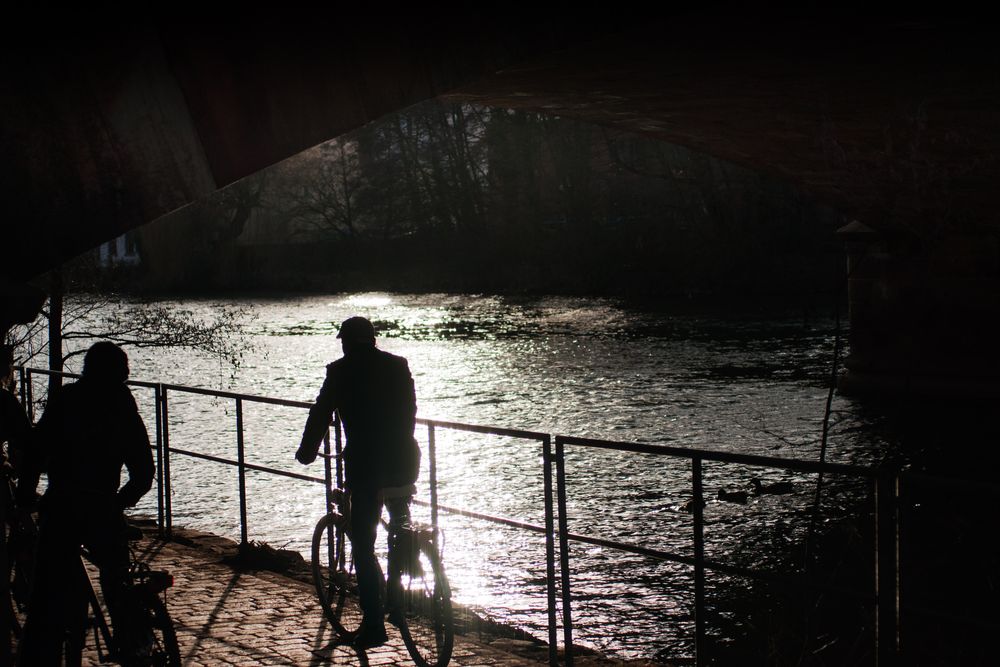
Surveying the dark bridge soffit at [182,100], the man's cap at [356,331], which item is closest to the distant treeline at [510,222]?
the dark bridge soffit at [182,100]

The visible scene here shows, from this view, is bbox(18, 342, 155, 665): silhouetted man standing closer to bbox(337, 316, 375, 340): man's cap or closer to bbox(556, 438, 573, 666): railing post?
bbox(337, 316, 375, 340): man's cap

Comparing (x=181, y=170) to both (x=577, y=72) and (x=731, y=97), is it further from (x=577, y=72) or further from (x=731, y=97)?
(x=731, y=97)

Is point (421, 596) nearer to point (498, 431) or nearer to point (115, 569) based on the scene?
point (498, 431)

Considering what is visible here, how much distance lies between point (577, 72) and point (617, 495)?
19.1ft

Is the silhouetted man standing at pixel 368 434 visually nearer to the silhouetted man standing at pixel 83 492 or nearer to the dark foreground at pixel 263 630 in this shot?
the dark foreground at pixel 263 630

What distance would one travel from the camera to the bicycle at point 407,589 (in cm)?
545

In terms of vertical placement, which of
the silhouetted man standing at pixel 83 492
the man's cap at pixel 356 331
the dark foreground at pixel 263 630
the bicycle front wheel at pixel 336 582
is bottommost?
the dark foreground at pixel 263 630

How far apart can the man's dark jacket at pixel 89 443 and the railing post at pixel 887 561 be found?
287cm

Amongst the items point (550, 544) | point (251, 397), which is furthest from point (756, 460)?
point (251, 397)

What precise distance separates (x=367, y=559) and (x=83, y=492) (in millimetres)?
1341

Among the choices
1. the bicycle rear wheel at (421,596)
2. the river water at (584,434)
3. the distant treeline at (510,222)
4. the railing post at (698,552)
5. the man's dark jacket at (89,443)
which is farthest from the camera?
the distant treeline at (510,222)

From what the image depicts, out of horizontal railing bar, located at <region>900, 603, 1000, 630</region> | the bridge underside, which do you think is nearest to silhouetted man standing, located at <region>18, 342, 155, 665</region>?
the bridge underside

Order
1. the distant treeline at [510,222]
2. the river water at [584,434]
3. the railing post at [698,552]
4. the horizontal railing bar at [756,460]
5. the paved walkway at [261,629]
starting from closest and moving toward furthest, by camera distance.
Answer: the horizontal railing bar at [756,460]
the railing post at [698,552]
the paved walkway at [261,629]
the river water at [584,434]
the distant treeline at [510,222]

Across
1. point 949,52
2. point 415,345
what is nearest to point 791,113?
point 949,52
